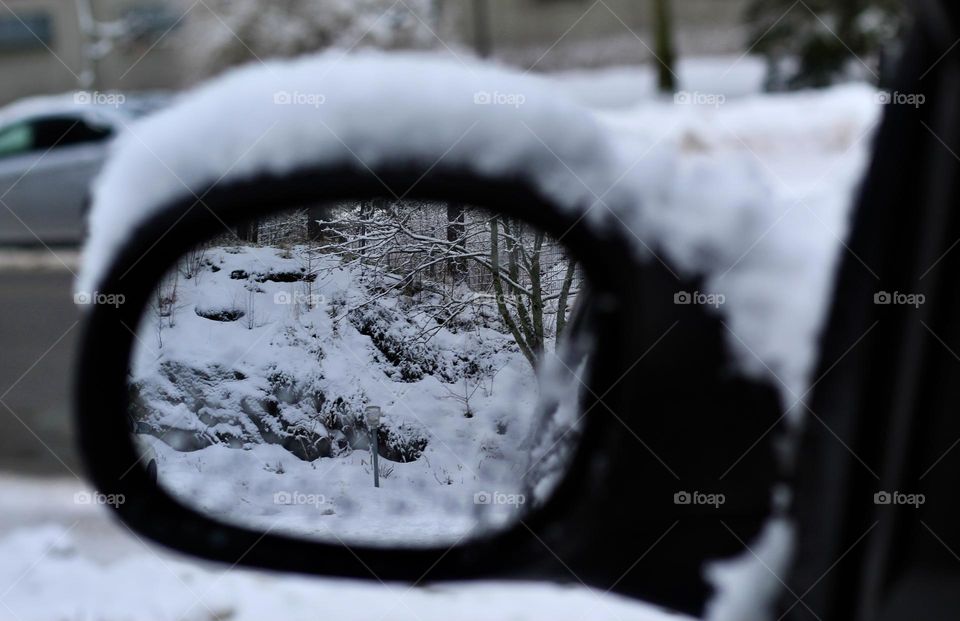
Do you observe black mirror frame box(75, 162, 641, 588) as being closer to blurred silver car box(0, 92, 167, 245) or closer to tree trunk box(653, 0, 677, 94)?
blurred silver car box(0, 92, 167, 245)

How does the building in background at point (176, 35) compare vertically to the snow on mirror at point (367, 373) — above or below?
above

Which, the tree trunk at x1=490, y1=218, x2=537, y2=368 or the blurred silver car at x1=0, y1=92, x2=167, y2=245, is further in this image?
the blurred silver car at x1=0, y1=92, x2=167, y2=245

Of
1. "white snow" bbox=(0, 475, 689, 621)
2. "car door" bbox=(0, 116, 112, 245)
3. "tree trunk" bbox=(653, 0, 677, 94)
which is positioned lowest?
"white snow" bbox=(0, 475, 689, 621)

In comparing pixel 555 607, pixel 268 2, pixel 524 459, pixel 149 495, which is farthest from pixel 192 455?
pixel 268 2

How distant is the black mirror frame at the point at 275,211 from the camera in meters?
1.01

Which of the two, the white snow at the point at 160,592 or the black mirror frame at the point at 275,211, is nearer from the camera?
the black mirror frame at the point at 275,211

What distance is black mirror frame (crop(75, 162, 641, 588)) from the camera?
1.01 meters

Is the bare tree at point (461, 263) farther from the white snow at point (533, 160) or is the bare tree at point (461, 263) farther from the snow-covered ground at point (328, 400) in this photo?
the white snow at point (533, 160)

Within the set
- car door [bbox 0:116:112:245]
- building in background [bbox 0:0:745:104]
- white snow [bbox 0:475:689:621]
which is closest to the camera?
white snow [bbox 0:475:689:621]

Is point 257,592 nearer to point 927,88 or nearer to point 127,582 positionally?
point 127,582

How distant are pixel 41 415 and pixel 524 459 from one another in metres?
4.45

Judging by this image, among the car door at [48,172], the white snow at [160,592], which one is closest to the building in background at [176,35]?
the car door at [48,172]

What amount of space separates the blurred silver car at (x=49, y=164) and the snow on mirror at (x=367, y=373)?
300 inches

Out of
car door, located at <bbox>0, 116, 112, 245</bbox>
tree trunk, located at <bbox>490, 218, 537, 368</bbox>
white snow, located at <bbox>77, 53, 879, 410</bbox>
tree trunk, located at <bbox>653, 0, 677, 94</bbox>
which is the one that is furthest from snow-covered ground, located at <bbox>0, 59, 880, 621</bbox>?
tree trunk, located at <bbox>653, 0, 677, 94</bbox>
